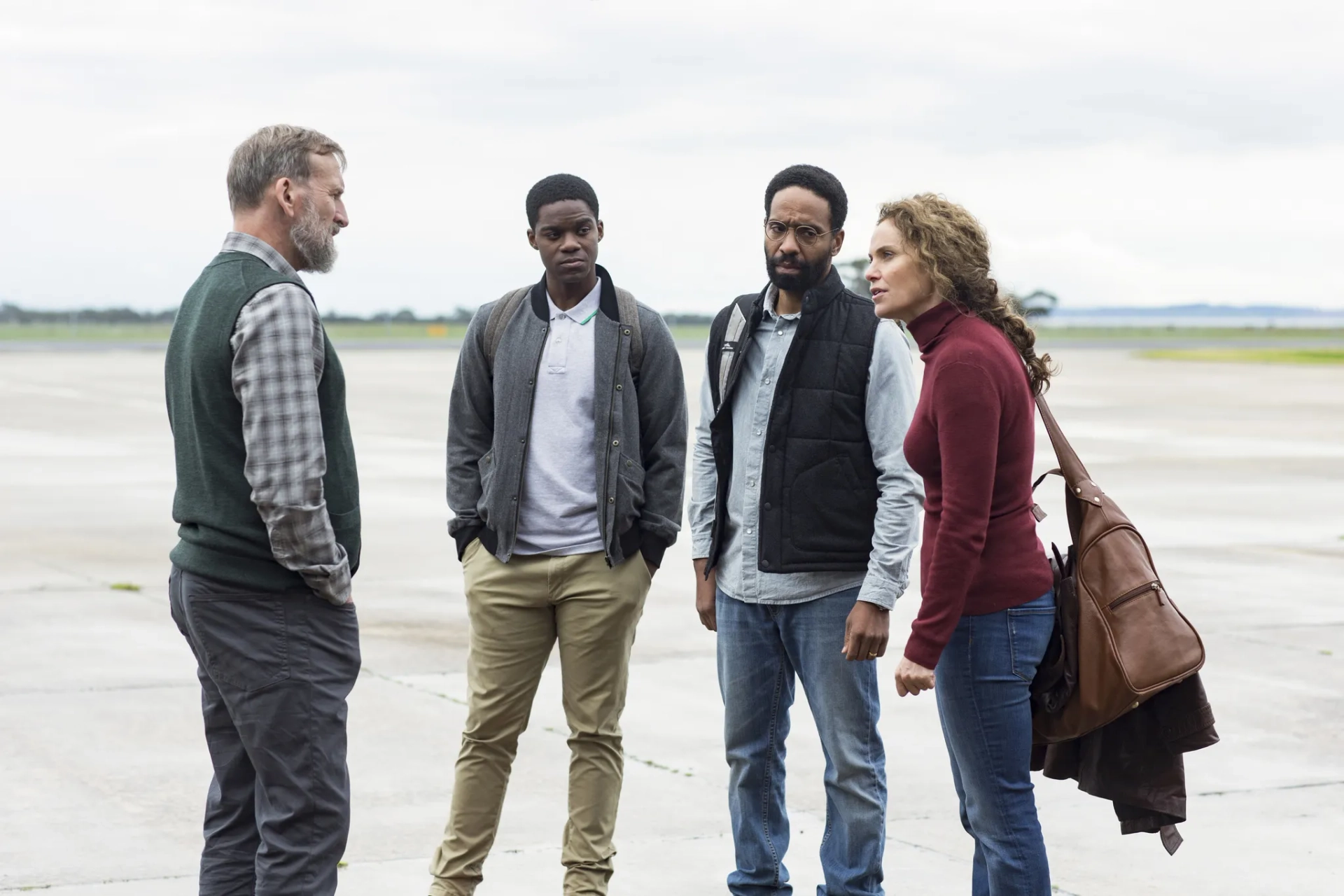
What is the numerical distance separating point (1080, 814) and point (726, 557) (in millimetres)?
1950

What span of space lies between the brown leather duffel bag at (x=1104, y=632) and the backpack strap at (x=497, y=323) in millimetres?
1644

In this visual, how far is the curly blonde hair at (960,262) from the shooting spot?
3.66 metres

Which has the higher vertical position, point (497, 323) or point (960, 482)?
point (497, 323)

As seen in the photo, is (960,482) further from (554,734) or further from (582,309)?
(554,734)

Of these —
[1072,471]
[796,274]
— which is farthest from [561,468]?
[1072,471]

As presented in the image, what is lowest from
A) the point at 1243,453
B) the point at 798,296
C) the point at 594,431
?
the point at 1243,453

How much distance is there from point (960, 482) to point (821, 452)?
0.79 meters

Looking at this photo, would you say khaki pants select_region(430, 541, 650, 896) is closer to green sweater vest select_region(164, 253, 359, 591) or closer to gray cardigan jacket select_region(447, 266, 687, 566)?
gray cardigan jacket select_region(447, 266, 687, 566)

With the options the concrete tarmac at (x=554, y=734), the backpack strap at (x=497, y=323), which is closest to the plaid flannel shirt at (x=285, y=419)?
the backpack strap at (x=497, y=323)

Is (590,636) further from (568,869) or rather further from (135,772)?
(135,772)

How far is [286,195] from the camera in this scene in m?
3.60

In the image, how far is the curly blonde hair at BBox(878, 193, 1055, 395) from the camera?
12.0 feet

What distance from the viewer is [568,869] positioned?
4.51 meters

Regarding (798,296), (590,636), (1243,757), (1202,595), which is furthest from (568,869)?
(1202,595)
